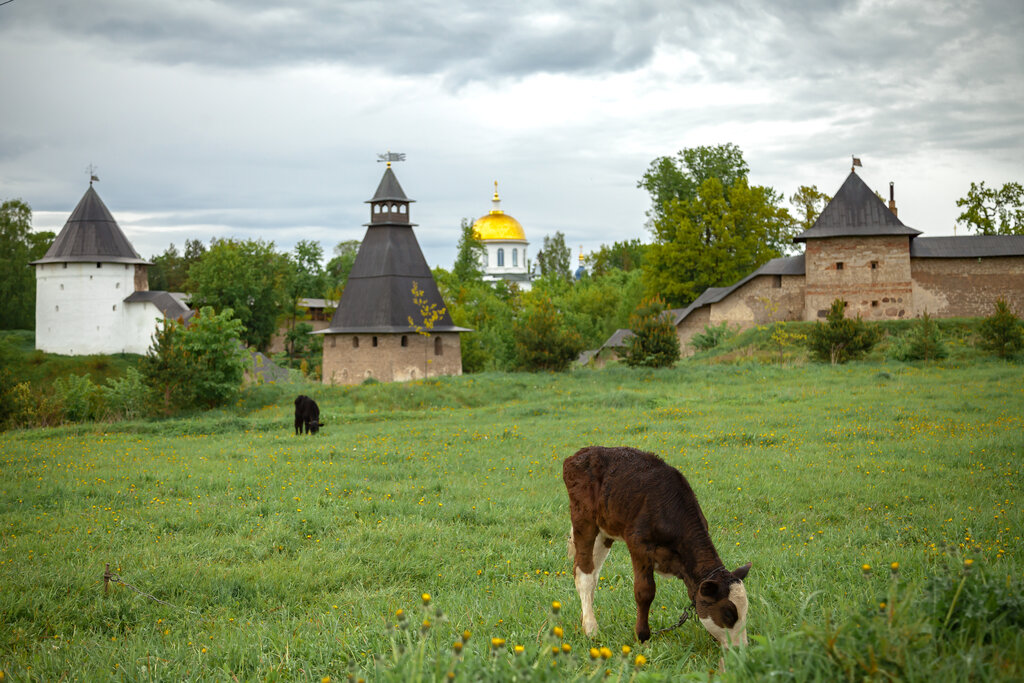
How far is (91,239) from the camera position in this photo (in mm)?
54062

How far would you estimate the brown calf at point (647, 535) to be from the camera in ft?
14.3

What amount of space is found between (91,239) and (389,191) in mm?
28157

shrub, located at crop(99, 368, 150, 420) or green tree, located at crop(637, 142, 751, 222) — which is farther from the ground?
green tree, located at crop(637, 142, 751, 222)

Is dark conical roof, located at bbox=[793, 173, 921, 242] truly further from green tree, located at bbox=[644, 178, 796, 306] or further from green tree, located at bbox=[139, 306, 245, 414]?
green tree, located at bbox=[139, 306, 245, 414]

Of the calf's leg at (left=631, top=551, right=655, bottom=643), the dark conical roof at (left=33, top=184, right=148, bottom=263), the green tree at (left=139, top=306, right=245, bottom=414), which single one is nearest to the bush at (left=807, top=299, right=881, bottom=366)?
the green tree at (left=139, top=306, right=245, bottom=414)

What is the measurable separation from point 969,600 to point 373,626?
3.47 meters

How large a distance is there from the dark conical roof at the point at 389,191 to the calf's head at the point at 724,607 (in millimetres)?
34777

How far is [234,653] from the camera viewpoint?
16.2 ft

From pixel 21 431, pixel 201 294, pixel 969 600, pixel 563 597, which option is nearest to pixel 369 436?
pixel 21 431

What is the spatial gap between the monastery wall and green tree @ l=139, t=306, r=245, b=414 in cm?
978

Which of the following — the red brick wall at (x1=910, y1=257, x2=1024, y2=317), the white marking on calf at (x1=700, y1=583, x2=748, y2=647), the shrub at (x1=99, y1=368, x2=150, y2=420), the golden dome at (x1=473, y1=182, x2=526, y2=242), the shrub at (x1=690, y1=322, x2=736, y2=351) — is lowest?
the white marking on calf at (x1=700, y1=583, x2=748, y2=647)

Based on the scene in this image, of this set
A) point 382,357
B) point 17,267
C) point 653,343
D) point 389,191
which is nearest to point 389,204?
point 389,191

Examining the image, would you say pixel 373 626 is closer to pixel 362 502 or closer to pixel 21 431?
pixel 362 502

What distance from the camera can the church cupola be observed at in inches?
1476
